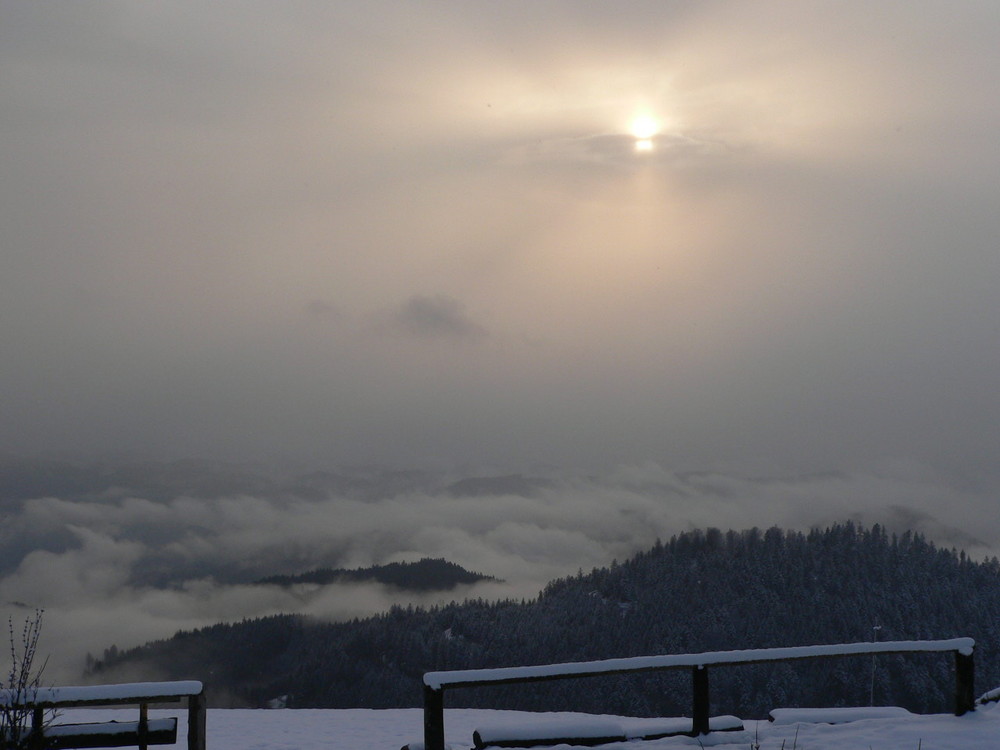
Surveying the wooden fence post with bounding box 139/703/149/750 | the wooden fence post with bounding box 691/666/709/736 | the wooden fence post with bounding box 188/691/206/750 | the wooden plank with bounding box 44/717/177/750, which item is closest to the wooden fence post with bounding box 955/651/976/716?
the wooden fence post with bounding box 691/666/709/736

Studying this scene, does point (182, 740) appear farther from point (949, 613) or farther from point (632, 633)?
point (949, 613)

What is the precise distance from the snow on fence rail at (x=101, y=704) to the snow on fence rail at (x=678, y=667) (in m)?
2.47

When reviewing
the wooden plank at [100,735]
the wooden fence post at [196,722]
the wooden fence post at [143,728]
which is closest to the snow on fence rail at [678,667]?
the wooden fence post at [196,722]

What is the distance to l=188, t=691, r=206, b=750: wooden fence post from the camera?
981cm

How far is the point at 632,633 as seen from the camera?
198 metres

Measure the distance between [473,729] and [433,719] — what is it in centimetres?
1187

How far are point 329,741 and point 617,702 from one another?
6146 inches

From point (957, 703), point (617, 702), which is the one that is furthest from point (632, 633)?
point (957, 703)

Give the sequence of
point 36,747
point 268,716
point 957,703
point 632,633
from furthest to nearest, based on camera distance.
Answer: point 632,633 → point 268,716 → point 957,703 → point 36,747

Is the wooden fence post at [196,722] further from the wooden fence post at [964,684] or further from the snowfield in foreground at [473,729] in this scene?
the wooden fence post at [964,684]

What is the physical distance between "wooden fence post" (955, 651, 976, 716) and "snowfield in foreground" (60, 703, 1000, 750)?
0.11 meters

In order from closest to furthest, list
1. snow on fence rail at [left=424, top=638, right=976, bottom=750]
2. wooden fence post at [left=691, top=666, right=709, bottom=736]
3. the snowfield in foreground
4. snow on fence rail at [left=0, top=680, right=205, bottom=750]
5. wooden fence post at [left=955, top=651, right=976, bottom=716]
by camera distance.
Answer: snow on fence rail at [left=0, top=680, right=205, bottom=750] → snow on fence rail at [left=424, top=638, right=976, bottom=750] → the snowfield in foreground → wooden fence post at [left=691, top=666, right=709, bottom=736] → wooden fence post at [left=955, top=651, right=976, bottom=716]

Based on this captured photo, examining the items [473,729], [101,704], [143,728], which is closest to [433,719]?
[143,728]

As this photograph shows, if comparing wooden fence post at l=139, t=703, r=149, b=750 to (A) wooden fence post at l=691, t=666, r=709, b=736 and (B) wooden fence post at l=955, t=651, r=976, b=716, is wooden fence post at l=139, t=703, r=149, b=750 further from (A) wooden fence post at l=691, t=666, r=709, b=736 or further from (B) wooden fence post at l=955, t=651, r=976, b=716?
(B) wooden fence post at l=955, t=651, r=976, b=716
